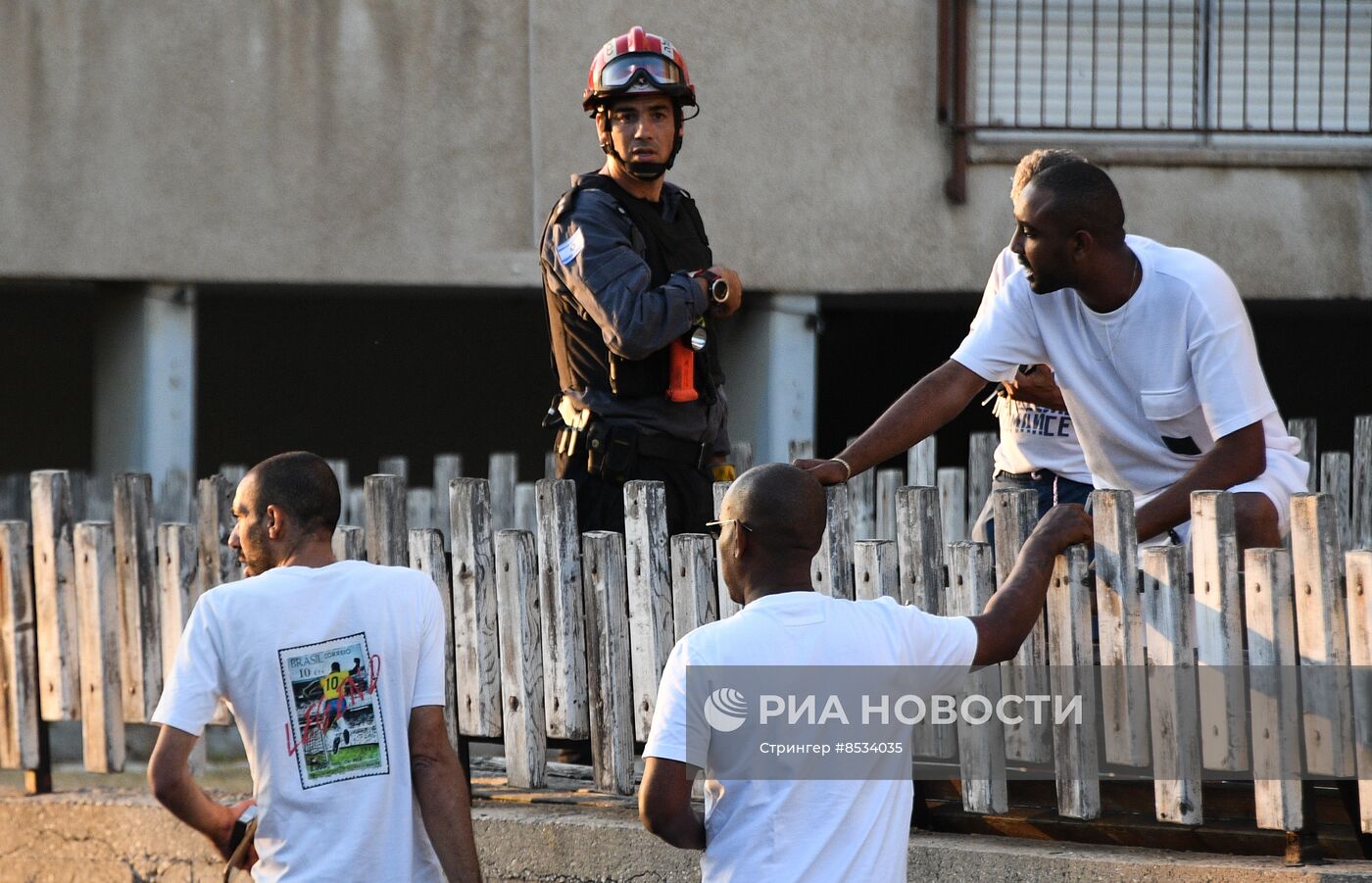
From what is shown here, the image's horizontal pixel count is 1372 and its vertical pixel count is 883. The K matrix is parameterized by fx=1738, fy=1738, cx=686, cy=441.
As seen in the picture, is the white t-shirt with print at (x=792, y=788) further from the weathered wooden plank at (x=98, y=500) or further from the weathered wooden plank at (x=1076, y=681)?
the weathered wooden plank at (x=98, y=500)

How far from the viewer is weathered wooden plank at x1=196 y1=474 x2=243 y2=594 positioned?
16.8ft

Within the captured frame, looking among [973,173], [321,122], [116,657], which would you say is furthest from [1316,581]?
[321,122]

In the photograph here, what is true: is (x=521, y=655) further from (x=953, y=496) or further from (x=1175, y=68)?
(x=1175, y=68)

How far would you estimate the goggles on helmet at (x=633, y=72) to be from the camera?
15.5 feet

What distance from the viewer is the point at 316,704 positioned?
10.8ft

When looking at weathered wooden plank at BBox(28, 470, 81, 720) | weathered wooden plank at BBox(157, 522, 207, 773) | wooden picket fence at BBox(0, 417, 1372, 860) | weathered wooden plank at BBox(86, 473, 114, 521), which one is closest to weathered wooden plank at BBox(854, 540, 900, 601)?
wooden picket fence at BBox(0, 417, 1372, 860)

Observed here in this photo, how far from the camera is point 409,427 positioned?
12.9m

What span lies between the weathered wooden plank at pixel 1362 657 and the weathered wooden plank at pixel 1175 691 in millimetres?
346

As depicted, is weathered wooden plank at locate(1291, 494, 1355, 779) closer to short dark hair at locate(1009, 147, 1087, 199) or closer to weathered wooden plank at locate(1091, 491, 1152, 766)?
weathered wooden plank at locate(1091, 491, 1152, 766)

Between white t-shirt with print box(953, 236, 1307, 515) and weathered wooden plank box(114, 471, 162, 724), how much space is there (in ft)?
8.44

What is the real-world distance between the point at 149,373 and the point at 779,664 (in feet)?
23.5

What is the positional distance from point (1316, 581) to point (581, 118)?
622 centimetres

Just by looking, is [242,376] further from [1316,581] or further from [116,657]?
[1316,581]

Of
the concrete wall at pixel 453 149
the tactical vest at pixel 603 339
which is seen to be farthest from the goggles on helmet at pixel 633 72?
the concrete wall at pixel 453 149
